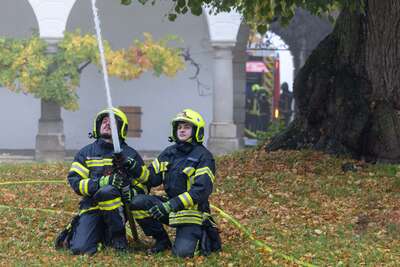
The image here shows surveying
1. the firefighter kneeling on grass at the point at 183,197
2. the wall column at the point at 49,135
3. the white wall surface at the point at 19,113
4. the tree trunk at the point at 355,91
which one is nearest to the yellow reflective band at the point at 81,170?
the firefighter kneeling on grass at the point at 183,197

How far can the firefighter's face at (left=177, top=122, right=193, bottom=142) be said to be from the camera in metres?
7.33

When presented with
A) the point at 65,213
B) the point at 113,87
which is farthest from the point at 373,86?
the point at 113,87

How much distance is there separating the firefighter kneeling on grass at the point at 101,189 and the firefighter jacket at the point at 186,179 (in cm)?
17

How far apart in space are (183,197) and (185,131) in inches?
23.1

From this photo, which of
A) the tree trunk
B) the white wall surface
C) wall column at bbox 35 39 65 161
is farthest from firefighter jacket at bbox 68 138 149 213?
the white wall surface

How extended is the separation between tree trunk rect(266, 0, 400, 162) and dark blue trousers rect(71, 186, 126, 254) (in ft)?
17.7

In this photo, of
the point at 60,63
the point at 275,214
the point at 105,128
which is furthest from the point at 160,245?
the point at 60,63

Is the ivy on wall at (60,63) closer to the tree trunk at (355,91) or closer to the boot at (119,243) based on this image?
the tree trunk at (355,91)

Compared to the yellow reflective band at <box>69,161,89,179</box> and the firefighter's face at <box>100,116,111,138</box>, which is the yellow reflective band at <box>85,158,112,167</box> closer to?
the yellow reflective band at <box>69,161,89,179</box>

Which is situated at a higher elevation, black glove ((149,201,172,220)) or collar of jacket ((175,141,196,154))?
collar of jacket ((175,141,196,154))

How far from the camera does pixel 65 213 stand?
375 inches

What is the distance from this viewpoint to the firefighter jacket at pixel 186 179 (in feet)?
23.4

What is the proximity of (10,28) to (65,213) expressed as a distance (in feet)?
49.3

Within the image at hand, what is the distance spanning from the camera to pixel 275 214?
938cm
